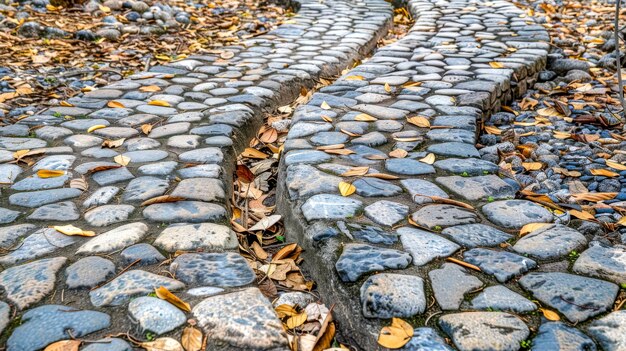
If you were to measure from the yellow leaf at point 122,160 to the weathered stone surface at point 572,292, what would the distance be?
1.70 meters

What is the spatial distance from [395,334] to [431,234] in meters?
0.48

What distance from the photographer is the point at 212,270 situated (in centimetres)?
168

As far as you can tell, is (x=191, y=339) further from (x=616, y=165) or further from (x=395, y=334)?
(x=616, y=165)

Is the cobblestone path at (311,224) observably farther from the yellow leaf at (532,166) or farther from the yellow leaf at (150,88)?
the yellow leaf at (532,166)

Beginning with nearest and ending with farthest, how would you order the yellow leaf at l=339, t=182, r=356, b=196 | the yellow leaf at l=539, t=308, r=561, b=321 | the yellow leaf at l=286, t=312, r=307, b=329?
1. the yellow leaf at l=539, t=308, r=561, b=321
2. the yellow leaf at l=286, t=312, r=307, b=329
3. the yellow leaf at l=339, t=182, r=356, b=196

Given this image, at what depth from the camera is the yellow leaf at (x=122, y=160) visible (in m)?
2.38

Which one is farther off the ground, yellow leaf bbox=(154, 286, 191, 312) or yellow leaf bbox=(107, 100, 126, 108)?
yellow leaf bbox=(154, 286, 191, 312)

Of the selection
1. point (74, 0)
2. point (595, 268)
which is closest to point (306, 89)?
point (595, 268)

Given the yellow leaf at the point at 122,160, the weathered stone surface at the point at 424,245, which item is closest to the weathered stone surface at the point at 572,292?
the weathered stone surface at the point at 424,245

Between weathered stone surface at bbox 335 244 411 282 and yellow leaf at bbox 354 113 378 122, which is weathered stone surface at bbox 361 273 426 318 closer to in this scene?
weathered stone surface at bbox 335 244 411 282

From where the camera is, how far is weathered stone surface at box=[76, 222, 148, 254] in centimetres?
174

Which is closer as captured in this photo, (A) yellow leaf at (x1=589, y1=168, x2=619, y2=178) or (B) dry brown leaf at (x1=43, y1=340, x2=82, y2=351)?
(B) dry brown leaf at (x1=43, y1=340, x2=82, y2=351)

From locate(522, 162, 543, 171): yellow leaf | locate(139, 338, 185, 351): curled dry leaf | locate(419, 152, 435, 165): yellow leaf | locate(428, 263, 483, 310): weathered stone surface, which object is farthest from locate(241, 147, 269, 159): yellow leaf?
locate(139, 338, 185, 351): curled dry leaf

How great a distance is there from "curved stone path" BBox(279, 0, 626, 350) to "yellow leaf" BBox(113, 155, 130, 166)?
2.31 ft
